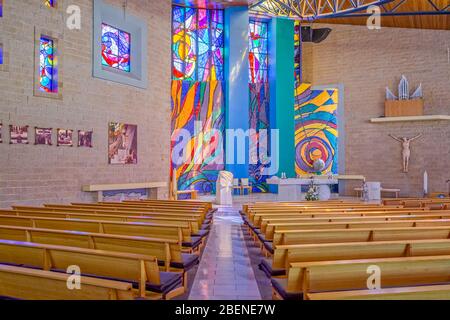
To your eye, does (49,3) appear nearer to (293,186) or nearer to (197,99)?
(197,99)

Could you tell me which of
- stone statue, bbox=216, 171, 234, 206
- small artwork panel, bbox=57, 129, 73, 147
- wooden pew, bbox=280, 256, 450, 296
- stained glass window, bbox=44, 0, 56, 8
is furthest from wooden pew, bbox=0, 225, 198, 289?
stone statue, bbox=216, 171, 234, 206

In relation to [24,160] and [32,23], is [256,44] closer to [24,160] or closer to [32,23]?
[32,23]

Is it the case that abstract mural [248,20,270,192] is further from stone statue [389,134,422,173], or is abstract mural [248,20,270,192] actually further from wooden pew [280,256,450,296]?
wooden pew [280,256,450,296]

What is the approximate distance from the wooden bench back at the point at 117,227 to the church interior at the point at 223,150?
2cm

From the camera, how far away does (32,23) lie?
8.45 metres

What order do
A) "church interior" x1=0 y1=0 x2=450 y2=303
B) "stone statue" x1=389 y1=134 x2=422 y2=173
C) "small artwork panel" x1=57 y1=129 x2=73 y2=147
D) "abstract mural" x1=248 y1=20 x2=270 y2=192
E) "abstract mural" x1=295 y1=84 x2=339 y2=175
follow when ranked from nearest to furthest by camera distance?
"church interior" x1=0 y1=0 x2=450 y2=303, "small artwork panel" x1=57 y1=129 x2=73 y2=147, "stone statue" x1=389 y1=134 x2=422 y2=173, "abstract mural" x1=295 y1=84 x2=339 y2=175, "abstract mural" x1=248 y1=20 x2=270 y2=192

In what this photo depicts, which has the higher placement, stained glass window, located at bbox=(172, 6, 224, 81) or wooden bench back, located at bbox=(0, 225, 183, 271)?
stained glass window, located at bbox=(172, 6, 224, 81)

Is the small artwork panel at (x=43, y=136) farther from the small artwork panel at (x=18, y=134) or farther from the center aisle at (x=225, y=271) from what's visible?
the center aisle at (x=225, y=271)

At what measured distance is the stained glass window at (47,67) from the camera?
8945 mm

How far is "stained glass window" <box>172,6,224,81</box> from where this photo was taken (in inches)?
598

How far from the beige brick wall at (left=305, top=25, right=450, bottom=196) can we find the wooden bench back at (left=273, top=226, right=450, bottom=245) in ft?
37.6

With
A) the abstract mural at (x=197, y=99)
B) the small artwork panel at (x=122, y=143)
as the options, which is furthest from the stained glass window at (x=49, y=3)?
the abstract mural at (x=197, y=99)
